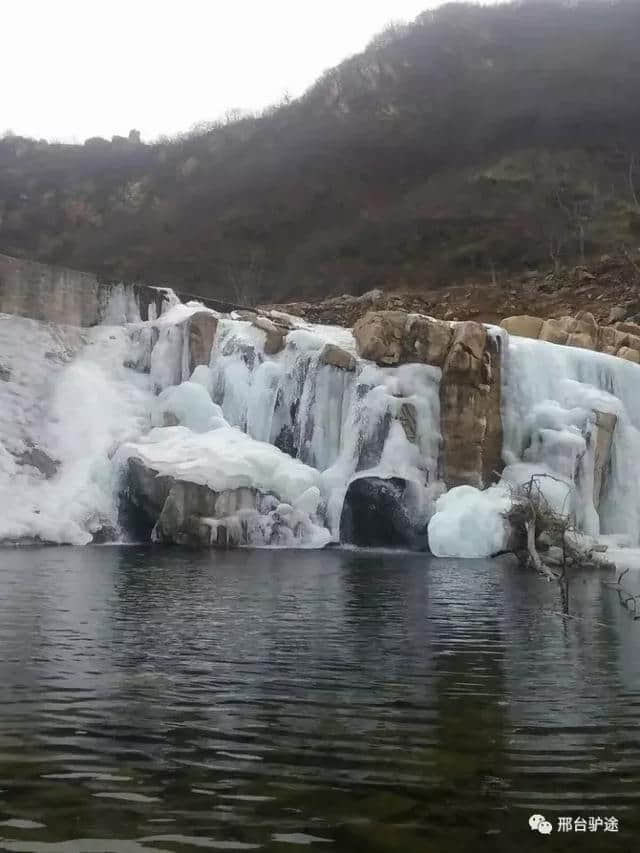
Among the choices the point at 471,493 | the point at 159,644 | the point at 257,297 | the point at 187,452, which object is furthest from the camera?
the point at 257,297

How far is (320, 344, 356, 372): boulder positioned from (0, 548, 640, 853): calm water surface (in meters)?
13.0

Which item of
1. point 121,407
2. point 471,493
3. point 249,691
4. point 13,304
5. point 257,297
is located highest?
point 257,297

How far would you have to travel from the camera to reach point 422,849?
340 centimetres

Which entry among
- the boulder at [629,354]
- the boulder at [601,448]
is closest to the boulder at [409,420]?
the boulder at [601,448]

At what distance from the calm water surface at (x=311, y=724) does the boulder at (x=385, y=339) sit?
13.1 metres

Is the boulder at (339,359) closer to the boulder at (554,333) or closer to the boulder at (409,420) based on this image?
the boulder at (409,420)

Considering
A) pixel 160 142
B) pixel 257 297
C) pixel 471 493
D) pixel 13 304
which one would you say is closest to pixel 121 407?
pixel 13 304

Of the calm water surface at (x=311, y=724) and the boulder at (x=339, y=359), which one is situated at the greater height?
the boulder at (x=339, y=359)

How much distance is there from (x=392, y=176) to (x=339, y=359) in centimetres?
4407

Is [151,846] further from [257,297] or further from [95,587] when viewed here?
[257,297]

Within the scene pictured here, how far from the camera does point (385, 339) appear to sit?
2331 centimetres

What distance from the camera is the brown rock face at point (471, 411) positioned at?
21.8m

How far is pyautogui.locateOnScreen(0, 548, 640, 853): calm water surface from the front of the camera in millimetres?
3631

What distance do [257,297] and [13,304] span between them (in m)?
33.1
